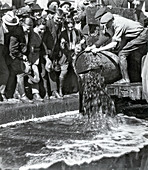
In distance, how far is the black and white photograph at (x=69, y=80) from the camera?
613 centimetres

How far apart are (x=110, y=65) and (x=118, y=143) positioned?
290 cm

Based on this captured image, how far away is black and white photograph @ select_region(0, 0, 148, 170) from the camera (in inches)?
241

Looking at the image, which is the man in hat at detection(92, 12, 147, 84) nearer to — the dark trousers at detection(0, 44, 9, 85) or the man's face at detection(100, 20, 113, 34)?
the man's face at detection(100, 20, 113, 34)

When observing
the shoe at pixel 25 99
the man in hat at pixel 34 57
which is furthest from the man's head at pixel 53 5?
the shoe at pixel 25 99

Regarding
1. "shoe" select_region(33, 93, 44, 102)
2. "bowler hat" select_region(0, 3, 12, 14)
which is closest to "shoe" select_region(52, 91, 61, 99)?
"shoe" select_region(33, 93, 44, 102)

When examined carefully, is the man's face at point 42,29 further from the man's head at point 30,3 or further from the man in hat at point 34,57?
the man's head at point 30,3

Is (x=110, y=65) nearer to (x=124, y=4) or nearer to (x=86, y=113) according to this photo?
(x=86, y=113)

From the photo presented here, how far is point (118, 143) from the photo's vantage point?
5871 millimetres

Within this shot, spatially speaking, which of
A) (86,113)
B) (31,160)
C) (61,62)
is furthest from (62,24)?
(31,160)

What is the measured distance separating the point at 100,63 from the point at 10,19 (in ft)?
6.22

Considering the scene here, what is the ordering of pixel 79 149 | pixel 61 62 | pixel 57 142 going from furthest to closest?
pixel 61 62 → pixel 57 142 → pixel 79 149

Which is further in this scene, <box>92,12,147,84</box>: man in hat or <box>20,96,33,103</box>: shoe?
<box>92,12,147,84</box>: man in hat

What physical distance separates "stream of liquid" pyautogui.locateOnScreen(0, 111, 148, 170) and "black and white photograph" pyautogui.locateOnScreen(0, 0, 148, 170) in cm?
1

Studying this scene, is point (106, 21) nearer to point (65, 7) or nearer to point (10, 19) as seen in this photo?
point (65, 7)
